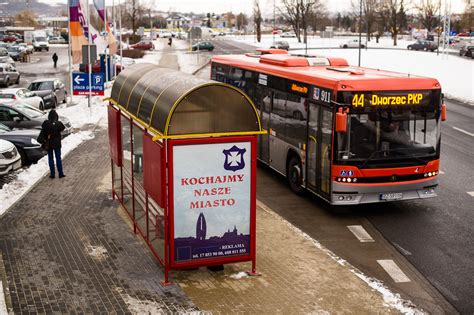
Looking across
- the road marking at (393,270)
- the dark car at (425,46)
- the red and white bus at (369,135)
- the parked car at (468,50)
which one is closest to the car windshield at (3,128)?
the red and white bus at (369,135)

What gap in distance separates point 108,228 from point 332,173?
14.5ft

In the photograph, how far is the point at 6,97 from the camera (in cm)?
2573

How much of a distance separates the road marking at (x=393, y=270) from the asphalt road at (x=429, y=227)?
0.72 feet

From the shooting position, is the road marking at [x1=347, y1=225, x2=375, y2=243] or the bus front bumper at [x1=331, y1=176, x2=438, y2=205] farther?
the bus front bumper at [x1=331, y1=176, x2=438, y2=205]

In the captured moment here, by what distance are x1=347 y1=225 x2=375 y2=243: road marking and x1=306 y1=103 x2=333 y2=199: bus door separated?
875mm

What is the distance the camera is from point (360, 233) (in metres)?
12.2

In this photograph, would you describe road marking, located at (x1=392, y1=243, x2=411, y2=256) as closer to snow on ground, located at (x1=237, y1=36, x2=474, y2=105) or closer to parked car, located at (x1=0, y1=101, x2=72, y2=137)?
parked car, located at (x1=0, y1=101, x2=72, y2=137)

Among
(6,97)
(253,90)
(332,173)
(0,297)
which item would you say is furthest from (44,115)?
(0,297)

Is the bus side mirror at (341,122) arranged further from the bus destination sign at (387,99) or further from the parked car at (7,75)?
the parked car at (7,75)

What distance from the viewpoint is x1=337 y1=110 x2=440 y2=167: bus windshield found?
12.5 meters

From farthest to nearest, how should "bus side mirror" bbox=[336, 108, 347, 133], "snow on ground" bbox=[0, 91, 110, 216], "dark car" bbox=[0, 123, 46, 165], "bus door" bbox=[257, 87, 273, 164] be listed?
1. "dark car" bbox=[0, 123, 46, 165]
2. "bus door" bbox=[257, 87, 273, 164]
3. "snow on ground" bbox=[0, 91, 110, 216]
4. "bus side mirror" bbox=[336, 108, 347, 133]

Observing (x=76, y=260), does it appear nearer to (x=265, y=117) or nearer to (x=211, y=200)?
(x=211, y=200)

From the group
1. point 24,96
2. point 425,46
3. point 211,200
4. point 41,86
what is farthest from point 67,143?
point 425,46

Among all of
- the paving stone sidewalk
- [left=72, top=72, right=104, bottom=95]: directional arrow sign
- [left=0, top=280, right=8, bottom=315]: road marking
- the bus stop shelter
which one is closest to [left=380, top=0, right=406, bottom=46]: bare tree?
[left=72, top=72, right=104, bottom=95]: directional arrow sign
